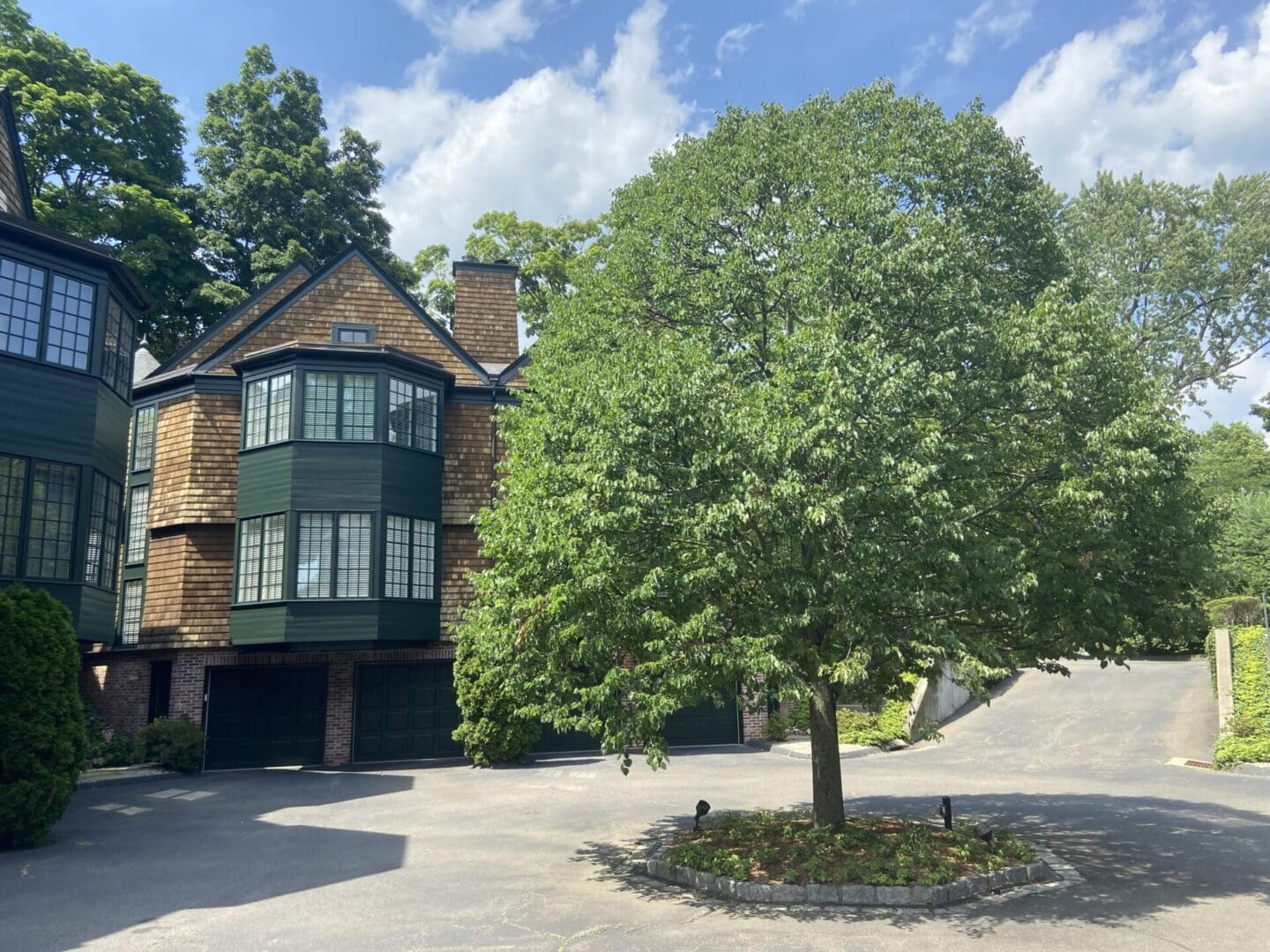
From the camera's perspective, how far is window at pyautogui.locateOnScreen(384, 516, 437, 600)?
79.0 ft

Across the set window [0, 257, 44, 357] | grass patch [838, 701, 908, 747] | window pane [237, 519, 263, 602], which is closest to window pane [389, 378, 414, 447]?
window pane [237, 519, 263, 602]

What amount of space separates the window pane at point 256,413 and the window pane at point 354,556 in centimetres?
328

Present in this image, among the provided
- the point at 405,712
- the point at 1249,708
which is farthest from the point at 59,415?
the point at 1249,708

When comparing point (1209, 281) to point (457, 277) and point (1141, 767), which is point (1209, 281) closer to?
point (1141, 767)

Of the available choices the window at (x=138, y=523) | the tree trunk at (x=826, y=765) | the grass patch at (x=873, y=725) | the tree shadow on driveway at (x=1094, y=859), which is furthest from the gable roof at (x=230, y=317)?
the tree trunk at (x=826, y=765)

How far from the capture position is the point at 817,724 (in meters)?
13.5

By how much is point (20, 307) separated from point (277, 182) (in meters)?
28.3

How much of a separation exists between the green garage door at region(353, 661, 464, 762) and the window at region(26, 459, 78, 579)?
870 cm

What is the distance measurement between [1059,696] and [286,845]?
80.4 feet

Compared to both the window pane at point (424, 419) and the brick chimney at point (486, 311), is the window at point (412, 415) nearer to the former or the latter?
the window pane at point (424, 419)

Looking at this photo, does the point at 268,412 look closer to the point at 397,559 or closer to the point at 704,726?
the point at 397,559

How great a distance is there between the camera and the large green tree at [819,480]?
11078mm

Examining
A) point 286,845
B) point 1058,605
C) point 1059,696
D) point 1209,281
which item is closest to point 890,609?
point 1058,605

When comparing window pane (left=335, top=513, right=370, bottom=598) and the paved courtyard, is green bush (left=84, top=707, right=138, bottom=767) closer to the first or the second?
the paved courtyard
